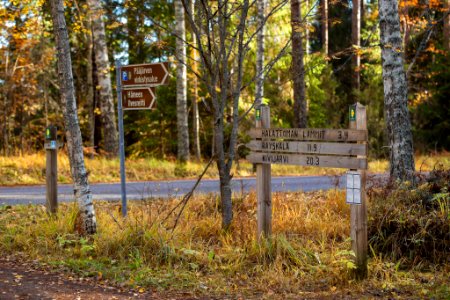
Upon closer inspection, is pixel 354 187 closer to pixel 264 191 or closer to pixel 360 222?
pixel 360 222

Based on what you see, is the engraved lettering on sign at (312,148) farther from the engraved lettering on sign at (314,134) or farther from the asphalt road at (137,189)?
the asphalt road at (137,189)

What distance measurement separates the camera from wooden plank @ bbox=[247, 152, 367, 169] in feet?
19.5

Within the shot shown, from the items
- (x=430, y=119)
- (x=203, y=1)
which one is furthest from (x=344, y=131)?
(x=430, y=119)

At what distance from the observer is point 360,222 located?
598cm

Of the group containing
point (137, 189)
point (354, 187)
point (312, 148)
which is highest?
point (312, 148)

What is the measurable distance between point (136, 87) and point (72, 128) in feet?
3.85

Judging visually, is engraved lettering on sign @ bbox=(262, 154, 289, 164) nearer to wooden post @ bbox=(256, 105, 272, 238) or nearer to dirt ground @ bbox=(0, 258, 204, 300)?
wooden post @ bbox=(256, 105, 272, 238)

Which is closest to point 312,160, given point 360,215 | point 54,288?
point 360,215

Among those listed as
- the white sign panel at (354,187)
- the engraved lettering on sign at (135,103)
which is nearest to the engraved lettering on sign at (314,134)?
the white sign panel at (354,187)

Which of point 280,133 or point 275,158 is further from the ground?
point 280,133

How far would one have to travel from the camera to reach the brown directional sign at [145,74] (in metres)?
7.87

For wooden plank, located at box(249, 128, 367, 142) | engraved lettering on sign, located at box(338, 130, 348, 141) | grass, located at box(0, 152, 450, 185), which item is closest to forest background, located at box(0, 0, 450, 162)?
grass, located at box(0, 152, 450, 185)

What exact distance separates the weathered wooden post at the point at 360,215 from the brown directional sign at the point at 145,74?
305cm

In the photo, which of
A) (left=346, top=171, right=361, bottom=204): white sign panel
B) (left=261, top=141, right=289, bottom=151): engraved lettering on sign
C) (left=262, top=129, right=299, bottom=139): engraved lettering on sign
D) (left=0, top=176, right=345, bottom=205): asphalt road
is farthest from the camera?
(left=0, top=176, right=345, bottom=205): asphalt road
